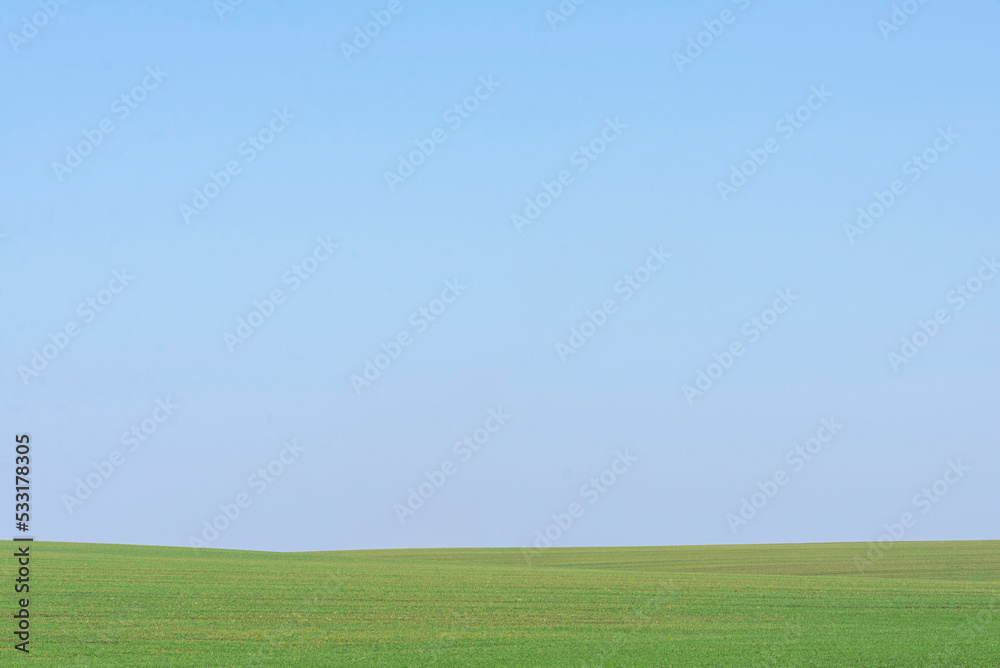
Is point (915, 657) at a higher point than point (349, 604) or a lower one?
higher

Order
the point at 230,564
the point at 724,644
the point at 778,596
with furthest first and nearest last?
the point at 230,564, the point at 778,596, the point at 724,644

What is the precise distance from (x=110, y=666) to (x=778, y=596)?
1064 inches

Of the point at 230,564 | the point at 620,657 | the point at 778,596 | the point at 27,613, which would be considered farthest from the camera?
the point at 230,564

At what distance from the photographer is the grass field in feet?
76.4

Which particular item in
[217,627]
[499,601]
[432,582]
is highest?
[217,627]

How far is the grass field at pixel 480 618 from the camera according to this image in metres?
23.3

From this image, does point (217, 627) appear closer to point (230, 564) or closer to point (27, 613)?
point (27, 613)

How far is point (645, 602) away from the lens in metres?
35.7

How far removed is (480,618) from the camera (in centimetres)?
3044

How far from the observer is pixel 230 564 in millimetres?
54188

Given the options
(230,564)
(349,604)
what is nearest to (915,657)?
(349,604)

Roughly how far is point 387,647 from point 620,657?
5.71m

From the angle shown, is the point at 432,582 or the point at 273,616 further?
the point at 432,582

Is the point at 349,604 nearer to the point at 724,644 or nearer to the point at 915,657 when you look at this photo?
the point at 724,644
